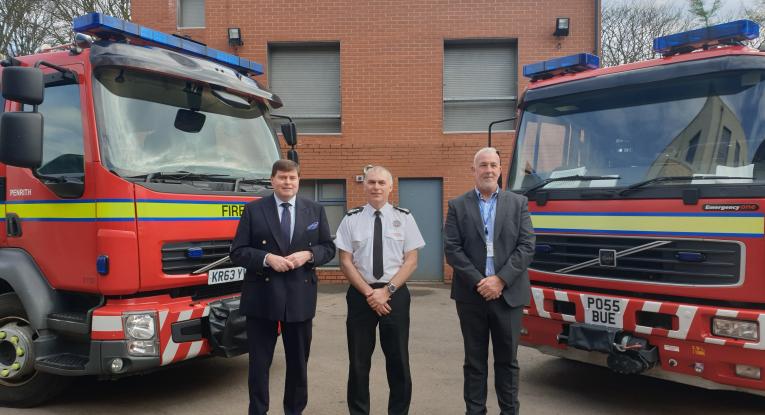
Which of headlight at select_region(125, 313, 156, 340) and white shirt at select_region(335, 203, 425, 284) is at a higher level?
white shirt at select_region(335, 203, 425, 284)

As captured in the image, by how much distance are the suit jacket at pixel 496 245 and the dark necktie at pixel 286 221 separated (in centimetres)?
113

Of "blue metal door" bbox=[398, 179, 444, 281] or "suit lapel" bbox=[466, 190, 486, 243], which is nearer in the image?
"suit lapel" bbox=[466, 190, 486, 243]

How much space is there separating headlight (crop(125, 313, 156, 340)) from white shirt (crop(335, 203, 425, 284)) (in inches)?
58.4

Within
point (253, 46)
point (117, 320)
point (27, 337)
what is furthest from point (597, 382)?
point (253, 46)

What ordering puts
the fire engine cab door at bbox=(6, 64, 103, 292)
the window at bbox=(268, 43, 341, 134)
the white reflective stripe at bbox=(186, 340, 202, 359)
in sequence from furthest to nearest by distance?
1. the window at bbox=(268, 43, 341, 134)
2. the white reflective stripe at bbox=(186, 340, 202, 359)
3. the fire engine cab door at bbox=(6, 64, 103, 292)

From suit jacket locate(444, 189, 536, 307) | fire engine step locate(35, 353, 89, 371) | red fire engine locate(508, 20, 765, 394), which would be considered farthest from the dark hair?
red fire engine locate(508, 20, 765, 394)

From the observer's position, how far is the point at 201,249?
4418 mm

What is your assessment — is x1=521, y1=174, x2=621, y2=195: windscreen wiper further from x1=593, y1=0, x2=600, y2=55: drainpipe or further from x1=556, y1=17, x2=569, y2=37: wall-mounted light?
x1=593, y1=0, x2=600, y2=55: drainpipe

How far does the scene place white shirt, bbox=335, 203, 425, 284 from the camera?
12.6 ft

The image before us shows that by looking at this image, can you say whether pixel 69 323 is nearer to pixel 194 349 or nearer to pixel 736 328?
pixel 194 349

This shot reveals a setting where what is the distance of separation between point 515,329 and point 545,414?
3.39 feet

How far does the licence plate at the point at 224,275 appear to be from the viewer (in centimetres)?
452

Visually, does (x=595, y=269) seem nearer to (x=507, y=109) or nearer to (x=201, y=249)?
(x=201, y=249)

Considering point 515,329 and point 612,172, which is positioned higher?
point 612,172
